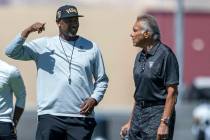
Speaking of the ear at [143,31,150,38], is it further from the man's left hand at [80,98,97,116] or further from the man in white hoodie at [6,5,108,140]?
the man's left hand at [80,98,97,116]

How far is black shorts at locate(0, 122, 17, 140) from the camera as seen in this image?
33.0 feet

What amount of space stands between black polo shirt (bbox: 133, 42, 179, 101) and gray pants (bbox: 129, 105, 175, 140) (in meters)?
0.11

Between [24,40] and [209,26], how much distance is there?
122 ft

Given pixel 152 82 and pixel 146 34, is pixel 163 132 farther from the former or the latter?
pixel 146 34

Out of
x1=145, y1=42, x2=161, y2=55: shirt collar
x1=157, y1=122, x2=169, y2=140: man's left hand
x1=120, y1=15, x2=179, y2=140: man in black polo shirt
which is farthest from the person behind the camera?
x1=145, y1=42, x2=161, y2=55: shirt collar

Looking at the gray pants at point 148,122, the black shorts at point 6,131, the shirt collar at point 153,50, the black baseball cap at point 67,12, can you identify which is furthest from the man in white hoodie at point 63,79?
the shirt collar at point 153,50

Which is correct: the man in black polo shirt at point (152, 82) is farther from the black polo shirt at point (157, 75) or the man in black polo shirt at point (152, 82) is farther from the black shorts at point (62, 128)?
the black shorts at point (62, 128)

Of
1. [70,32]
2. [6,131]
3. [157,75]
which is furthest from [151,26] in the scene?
[6,131]

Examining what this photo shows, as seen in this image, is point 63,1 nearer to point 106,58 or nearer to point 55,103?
point 106,58

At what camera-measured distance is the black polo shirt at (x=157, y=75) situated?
9.78 m

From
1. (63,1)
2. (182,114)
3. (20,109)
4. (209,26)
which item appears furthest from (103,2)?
(20,109)

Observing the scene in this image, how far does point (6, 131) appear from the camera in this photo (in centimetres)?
1006

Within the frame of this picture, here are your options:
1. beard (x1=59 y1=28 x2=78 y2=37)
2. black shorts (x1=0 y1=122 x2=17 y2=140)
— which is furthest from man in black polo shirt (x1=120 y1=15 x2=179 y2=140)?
black shorts (x1=0 y1=122 x2=17 y2=140)

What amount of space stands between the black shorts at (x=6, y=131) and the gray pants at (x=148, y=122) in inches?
44.6
